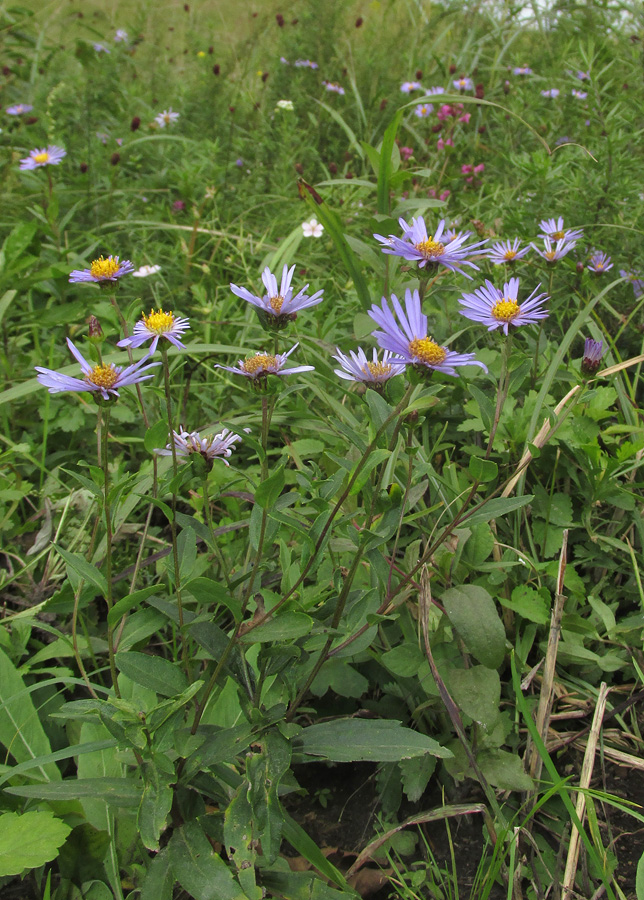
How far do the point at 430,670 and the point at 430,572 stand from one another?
0.15m

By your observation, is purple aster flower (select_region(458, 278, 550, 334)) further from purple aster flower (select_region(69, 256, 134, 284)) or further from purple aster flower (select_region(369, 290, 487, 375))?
purple aster flower (select_region(69, 256, 134, 284))

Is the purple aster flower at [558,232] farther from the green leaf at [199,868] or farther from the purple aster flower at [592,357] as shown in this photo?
the green leaf at [199,868]

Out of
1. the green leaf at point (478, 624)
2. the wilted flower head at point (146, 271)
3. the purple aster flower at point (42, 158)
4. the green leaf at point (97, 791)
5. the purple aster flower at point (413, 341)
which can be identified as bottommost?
the green leaf at point (97, 791)

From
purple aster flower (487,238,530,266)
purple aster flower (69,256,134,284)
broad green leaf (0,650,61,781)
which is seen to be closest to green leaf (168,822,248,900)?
broad green leaf (0,650,61,781)

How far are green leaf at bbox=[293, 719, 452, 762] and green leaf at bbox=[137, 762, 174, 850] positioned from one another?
190 millimetres

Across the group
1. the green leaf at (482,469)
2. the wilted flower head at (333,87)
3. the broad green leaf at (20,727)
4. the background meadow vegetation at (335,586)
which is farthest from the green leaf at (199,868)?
the wilted flower head at (333,87)

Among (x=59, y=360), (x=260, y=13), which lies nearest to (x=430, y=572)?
(x=59, y=360)

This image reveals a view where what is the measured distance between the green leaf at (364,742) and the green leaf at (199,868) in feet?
0.50

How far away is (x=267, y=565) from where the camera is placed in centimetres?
91

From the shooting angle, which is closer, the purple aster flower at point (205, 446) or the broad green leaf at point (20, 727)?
the purple aster flower at point (205, 446)

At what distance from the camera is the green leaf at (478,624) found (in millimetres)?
962

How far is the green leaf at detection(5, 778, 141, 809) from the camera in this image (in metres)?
0.80

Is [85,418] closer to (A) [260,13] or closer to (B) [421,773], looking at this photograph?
(B) [421,773]

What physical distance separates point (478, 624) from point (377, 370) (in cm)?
39
